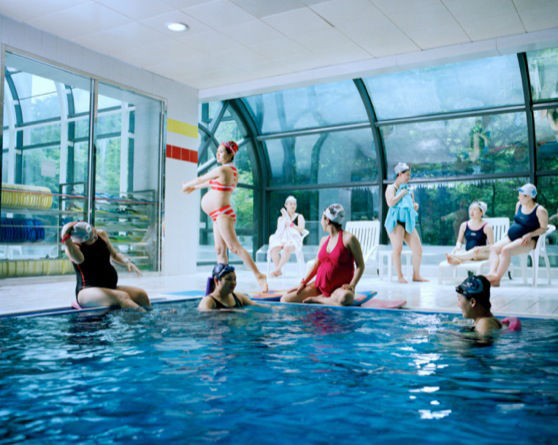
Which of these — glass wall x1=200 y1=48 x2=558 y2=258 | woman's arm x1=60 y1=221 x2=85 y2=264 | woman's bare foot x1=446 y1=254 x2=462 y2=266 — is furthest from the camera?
glass wall x1=200 y1=48 x2=558 y2=258

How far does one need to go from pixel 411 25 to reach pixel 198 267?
676cm

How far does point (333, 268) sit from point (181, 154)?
6.02 meters

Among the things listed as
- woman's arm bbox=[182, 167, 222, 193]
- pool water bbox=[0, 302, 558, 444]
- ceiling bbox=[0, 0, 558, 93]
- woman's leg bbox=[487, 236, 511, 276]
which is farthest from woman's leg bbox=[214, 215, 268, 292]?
woman's leg bbox=[487, 236, 511, 276]

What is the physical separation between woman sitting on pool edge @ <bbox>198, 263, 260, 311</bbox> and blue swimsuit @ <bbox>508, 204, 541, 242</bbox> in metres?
4.51

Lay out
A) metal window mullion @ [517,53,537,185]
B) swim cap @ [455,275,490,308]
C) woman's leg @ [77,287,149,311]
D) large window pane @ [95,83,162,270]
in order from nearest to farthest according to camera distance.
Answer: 1. swim cap @ [455,275,490,308]
2. woman's leg @ [77,287,149,311]
3. large window pane @ [95,83,162,270]
4. metal window mullion @ [517,53,537,185]

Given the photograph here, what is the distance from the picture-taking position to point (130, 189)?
962 cm

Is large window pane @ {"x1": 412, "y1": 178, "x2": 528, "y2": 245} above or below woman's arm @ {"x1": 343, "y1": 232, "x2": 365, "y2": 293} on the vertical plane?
above

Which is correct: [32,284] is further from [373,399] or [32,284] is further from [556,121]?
[556,121]

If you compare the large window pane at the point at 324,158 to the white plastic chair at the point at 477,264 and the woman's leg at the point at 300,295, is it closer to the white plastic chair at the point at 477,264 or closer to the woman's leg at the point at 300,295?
the white plastic chair at the point at 477,264

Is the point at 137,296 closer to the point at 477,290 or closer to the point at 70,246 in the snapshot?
the point at 70,246

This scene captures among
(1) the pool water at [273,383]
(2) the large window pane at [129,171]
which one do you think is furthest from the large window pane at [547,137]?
(2) the large window pane at [129,171]

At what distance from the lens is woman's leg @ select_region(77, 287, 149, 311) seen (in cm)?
445

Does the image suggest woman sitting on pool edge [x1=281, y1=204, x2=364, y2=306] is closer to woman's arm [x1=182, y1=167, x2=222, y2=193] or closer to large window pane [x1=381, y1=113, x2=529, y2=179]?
woman's arm [x1=182, y1=167, x2=222, y2=193]

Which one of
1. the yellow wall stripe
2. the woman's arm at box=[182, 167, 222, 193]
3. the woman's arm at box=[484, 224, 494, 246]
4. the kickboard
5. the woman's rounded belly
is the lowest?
the kickboard
